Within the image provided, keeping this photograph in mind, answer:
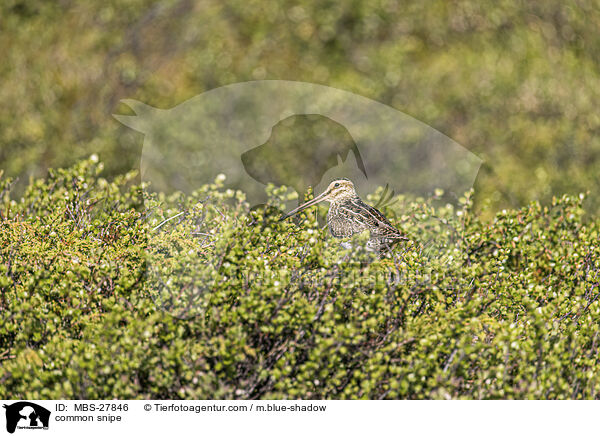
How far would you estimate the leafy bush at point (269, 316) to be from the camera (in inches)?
168

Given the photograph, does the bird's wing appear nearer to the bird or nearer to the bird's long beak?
the bird

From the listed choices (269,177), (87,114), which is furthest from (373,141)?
(87,114)

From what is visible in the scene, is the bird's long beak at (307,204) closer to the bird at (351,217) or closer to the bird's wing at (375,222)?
the bird at (351,217)

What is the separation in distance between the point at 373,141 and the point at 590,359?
9.71 ft

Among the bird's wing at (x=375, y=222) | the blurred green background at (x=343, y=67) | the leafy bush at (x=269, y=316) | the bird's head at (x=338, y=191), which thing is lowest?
the leafy bush at (x=269, y=316)
